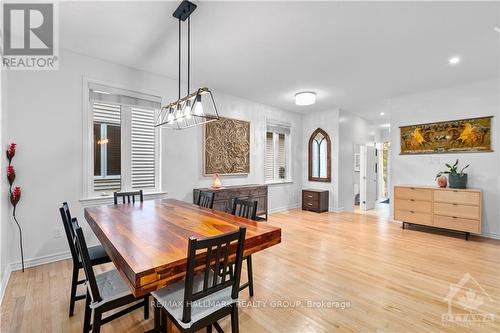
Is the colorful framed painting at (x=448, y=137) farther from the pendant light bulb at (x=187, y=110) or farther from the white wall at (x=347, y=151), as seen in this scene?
the pendant light bulb at (x=187, y=110)

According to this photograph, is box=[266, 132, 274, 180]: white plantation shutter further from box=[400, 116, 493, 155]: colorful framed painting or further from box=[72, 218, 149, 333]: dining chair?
box=[72, 218, 149, 333]: dining chair

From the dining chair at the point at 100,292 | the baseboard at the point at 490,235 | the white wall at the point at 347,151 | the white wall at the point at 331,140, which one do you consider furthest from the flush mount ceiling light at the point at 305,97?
the dining chair at the point at 100,292

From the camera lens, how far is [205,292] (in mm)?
1348

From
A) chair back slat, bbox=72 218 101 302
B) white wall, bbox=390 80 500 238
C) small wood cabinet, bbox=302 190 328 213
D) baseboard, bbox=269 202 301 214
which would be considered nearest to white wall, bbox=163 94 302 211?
baseboard, bbox=269 202 301 214

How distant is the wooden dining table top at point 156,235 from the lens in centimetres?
124

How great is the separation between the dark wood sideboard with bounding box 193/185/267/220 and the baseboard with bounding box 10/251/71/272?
2003 millimetres

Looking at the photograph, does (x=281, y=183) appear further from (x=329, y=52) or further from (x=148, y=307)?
(x=148, y=307)

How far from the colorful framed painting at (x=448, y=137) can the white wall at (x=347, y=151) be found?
145cm

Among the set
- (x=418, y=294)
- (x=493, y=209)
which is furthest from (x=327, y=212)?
(x=418, y=294)

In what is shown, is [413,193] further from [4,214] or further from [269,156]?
[4,214]

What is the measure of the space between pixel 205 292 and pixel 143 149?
3.14 meters

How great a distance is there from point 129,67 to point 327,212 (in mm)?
5398

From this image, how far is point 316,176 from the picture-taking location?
6684 mm

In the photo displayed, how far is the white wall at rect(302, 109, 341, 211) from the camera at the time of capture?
20.3ft
